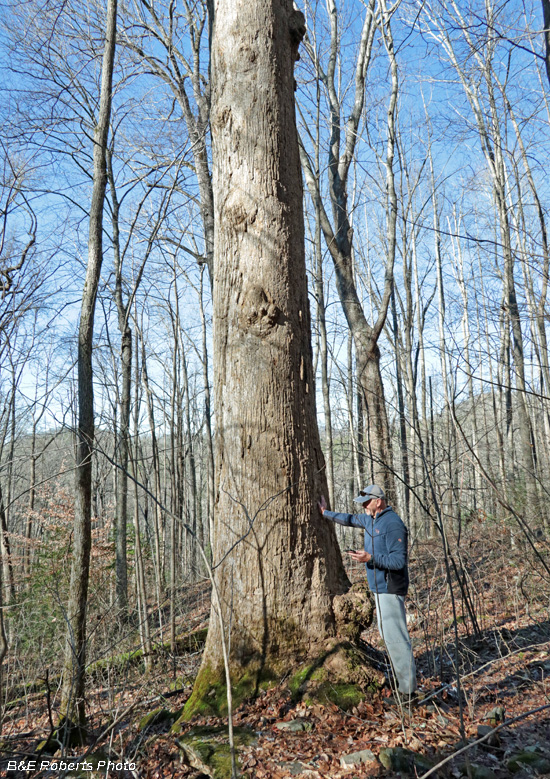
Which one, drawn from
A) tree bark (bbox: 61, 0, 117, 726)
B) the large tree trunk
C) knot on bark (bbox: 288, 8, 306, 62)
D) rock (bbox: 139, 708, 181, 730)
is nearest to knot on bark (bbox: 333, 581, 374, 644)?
the large tree trunk

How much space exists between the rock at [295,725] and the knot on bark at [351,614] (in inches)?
24.1

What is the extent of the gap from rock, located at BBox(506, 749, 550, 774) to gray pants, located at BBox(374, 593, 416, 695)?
71 centimetres

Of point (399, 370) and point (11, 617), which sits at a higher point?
point (399, 370)

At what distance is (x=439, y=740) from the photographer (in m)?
2.87

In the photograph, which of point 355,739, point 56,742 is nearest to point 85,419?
point 56,742

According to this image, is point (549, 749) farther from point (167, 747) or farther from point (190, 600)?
point (190, 600)

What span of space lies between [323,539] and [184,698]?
5.87ft

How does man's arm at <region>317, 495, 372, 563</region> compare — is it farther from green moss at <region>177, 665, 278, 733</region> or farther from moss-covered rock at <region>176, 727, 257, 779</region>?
moss-covered rock at <region>176, 727, 257, 779</region>

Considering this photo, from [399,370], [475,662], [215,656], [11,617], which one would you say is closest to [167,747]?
[215,656]

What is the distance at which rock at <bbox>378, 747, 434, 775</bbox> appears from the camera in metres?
2.60

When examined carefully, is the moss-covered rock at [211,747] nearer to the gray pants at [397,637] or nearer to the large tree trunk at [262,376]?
the large tree trunk at [262,376]

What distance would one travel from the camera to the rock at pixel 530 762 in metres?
2.62

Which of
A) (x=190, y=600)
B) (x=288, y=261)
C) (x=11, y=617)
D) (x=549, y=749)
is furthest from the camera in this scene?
(x=190, y=600)

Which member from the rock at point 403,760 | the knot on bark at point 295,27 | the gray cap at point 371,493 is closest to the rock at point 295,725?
the rock at point 403,760
